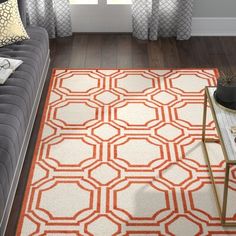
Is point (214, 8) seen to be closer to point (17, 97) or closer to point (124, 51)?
point (124, 51)

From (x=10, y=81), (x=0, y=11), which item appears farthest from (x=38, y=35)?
(x=10, y=81)

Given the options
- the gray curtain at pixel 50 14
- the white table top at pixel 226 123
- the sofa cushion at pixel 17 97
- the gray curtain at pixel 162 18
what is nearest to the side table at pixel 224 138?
the white table top at pixel 226 123

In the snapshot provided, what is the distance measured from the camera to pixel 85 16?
519 cm

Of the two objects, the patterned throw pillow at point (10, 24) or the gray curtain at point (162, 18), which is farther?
the gray curtain at point (162, 18)

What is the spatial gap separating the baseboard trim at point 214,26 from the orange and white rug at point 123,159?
0.72 m

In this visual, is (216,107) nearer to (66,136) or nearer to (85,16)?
(66,136)

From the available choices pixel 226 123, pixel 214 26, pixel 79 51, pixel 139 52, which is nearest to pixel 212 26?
pixel 214 26

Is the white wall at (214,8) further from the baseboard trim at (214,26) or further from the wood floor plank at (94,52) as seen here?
the wood floor plank at (94,52)

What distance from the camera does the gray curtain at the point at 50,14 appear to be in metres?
4.98

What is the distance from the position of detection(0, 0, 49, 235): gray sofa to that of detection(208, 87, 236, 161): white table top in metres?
1.21

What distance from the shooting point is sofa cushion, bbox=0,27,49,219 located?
3.10m

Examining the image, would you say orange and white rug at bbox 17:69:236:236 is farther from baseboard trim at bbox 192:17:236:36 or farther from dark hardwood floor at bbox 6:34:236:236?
baseboard trim at bbox 192:17:236:36

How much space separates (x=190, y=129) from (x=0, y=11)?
1661 millimetres

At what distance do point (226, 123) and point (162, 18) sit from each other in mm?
2123
